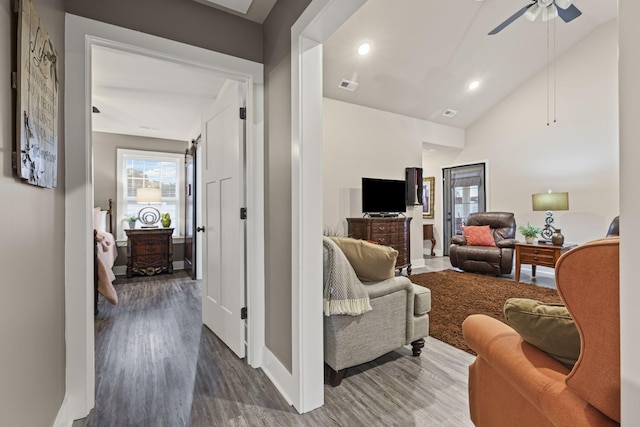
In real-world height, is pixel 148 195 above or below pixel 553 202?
above

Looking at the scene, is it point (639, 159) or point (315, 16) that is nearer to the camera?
point (639, 159)

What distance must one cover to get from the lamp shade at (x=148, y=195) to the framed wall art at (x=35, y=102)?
4.05m

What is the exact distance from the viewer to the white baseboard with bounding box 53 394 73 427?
1365mm

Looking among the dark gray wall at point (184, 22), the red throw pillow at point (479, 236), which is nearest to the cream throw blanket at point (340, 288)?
→ the dark gray wall at point (184, 22)

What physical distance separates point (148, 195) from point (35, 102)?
14.4 ft

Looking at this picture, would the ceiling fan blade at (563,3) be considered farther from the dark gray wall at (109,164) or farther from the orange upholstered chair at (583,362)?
the dark gray wall at (109,164)

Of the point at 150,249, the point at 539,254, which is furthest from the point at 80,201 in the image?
the point at 539,254

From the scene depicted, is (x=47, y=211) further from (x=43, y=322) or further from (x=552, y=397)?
(x=552, y=397)

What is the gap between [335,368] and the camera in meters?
1.82

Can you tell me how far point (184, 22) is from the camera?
1846 millimetres

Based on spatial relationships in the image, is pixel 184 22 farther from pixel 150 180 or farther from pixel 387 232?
pixel 150 180

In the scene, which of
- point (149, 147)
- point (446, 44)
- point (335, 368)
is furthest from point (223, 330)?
point (446, 44)

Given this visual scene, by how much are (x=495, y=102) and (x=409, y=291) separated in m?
5.39

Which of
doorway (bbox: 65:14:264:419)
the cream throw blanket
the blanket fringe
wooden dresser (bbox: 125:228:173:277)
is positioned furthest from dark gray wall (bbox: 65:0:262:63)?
wooden dresser (bbox: 125:228:173:277)
